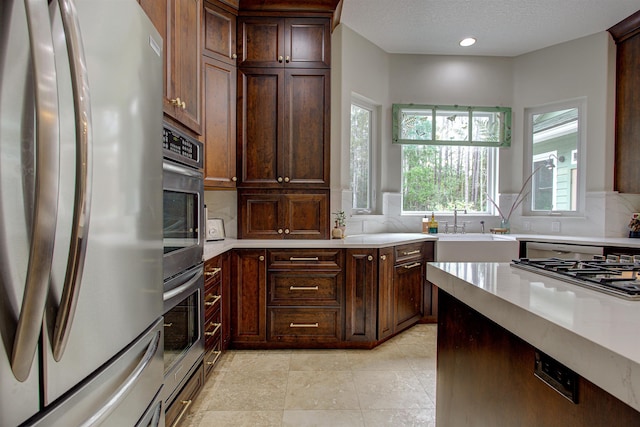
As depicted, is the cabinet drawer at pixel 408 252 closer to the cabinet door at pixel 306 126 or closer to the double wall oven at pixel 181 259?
the cabinet door at pixel 306 126

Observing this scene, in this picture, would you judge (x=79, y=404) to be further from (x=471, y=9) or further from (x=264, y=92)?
(x=471, y=9)

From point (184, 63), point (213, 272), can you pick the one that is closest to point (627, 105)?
point (184, 63)

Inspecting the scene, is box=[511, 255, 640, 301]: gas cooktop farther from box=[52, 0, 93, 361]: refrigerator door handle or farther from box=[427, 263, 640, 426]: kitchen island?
box=[52, 0, 93, 361]: refrigerator door handle

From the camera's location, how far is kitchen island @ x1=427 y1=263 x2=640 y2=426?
528 millimetres

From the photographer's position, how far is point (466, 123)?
367cm

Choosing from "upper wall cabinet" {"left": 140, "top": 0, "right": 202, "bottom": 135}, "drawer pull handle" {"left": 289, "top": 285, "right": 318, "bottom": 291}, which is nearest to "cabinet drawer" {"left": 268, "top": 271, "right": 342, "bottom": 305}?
"drawer pull handle" {"left": 289, "top": 285, "right": 318, "bottom": 291}

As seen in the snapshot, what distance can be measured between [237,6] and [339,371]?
2.88 meters

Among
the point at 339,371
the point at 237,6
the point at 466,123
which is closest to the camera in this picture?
the point at 339,371

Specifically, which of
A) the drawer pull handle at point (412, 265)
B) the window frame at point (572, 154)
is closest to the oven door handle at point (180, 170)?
the drawer pull handle at point (412, 265)

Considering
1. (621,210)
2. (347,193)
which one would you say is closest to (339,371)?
(347,193)

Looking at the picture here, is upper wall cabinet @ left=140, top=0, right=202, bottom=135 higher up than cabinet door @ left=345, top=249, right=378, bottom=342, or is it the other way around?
upper wall cabinet @ left=140, top=0, right=202, bottom=135

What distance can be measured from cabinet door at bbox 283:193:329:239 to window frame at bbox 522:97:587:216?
7.86ft

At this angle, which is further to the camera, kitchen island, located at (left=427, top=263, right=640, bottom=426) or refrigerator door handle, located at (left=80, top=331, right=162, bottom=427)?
refrigerator door handle, located at (left=80, top=331, right=162, bottom=427)

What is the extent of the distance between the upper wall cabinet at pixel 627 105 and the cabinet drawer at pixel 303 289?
2.88 meters
